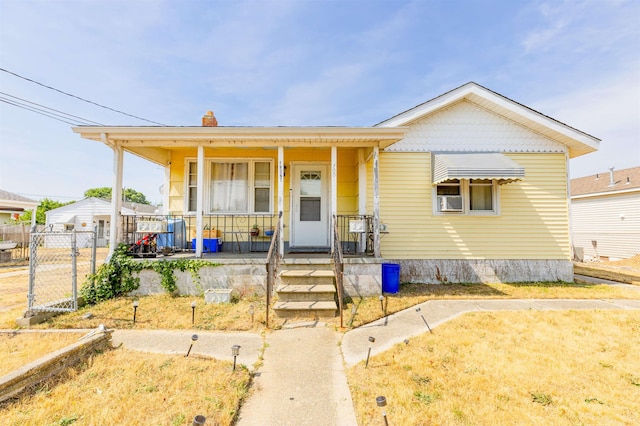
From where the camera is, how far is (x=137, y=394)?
8.80 ft

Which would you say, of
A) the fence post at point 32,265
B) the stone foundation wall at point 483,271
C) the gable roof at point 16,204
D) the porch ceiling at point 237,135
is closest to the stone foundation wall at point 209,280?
the fence post at point 32,265

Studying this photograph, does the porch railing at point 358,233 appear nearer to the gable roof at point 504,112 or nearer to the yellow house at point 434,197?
the yellow house at point 434,197

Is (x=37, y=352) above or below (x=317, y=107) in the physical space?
below

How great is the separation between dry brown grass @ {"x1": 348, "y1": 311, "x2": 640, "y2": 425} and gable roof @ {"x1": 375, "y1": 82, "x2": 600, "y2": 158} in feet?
16.4

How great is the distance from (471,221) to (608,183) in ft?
50.9

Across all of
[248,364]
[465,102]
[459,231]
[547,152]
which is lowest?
[248,364]

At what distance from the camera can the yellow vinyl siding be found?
7.51 metres

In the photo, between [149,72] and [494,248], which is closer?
[494,248]

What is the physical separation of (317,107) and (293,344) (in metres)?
15.0

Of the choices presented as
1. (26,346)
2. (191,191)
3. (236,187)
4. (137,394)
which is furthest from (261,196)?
(137,394)

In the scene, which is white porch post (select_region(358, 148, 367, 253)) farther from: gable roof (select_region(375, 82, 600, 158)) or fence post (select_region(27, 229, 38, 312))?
fence post (select_region(27, 229, 38, 312))

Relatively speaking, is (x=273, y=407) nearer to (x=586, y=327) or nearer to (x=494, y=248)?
(x=586, y=327)

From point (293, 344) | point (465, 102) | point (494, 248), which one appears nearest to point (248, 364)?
point (293, 344)

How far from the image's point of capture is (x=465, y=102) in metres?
7.77
